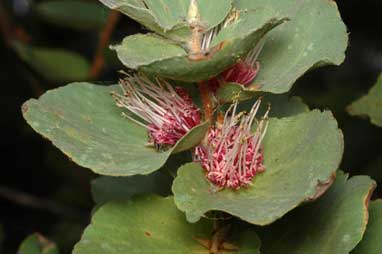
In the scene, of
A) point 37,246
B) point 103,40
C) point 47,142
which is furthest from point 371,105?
point 47,142

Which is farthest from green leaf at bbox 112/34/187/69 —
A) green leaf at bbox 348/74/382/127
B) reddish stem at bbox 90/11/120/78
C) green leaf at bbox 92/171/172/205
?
reddish stem at bbox 90/11/120/78

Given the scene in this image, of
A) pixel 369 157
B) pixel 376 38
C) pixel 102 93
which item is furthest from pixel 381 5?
pixel 102 93

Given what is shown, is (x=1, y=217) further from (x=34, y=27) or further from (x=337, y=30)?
(x=337, y=30)

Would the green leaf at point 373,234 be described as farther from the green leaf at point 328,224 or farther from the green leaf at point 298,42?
the green leaf at point 298,42

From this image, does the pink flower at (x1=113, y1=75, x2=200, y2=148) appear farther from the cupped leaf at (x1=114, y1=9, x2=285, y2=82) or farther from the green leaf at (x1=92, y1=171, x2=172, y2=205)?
the green leaf at (x1=92, y1=171, x2=172, y2=205)

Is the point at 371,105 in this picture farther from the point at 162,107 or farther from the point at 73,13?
the point at 73,13
